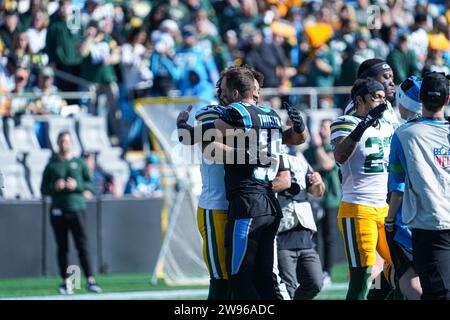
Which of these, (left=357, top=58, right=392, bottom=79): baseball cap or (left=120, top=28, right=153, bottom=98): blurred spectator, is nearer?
(left=357, top=58, right=392, bottom=79): baseball cap

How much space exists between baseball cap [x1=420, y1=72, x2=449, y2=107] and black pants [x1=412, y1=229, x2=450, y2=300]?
830 millimetres

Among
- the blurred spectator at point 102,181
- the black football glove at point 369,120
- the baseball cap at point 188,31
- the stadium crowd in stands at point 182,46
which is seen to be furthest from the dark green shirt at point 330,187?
the black football glove at point 369,120

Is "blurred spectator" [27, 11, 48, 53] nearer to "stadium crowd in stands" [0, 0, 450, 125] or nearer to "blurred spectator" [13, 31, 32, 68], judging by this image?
"stadium crowd in stands" [0, 0, 450, 125]

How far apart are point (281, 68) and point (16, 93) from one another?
162 inches

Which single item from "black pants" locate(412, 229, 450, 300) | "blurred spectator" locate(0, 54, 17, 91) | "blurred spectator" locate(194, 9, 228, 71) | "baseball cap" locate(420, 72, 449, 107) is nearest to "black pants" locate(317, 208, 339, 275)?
"blurred spectator" locate(194, 9, 228, 71)

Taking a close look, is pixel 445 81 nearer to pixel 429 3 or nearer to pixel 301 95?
pixel 301 95

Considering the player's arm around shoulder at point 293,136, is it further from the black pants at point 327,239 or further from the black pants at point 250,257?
the black pants at point 327,239

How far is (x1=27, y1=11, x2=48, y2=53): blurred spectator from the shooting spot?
1658 cm

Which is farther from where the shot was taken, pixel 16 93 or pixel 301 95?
pixel 301 95

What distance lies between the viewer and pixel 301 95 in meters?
17.2

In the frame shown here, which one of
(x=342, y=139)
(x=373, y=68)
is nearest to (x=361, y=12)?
(x=373, y=68)

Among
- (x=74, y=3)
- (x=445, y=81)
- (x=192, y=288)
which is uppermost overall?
(x=74, y=3)

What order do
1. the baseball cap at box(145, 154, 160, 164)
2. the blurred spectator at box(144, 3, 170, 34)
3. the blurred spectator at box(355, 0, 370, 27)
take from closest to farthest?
the baseball cap at box(145, 154, 160, 164)
the blurred spectator at box(144, 3, 170, 34)
the blurred spectator at box(355, 0, 370, 27)

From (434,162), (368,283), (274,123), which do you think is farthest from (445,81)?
(368,283)
